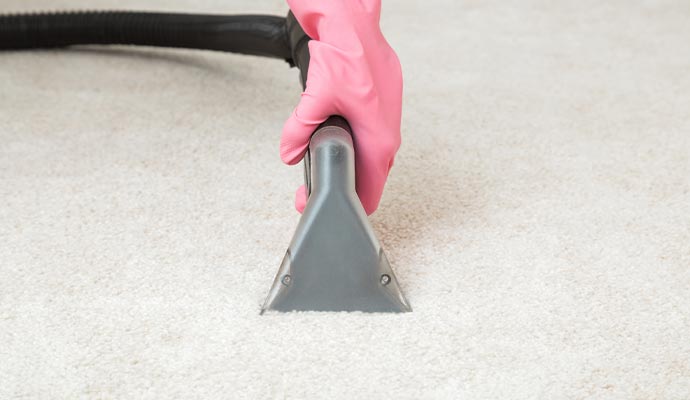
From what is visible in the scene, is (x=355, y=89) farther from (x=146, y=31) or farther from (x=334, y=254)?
(x=146, y=31)

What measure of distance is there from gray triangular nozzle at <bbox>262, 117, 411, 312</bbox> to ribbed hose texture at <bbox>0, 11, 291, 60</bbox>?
0.73m

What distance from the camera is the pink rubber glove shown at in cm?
114

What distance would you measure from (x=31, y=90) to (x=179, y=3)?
84 cm

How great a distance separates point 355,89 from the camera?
1144mm

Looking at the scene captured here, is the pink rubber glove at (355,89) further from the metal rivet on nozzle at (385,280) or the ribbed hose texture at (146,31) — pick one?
the ribbed hose texture at (146,31)

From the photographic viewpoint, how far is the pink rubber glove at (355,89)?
114 centimetres

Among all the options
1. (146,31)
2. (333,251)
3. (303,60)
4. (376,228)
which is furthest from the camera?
(146,31)

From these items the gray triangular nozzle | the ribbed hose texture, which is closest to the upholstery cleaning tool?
the gray triangular nozzle

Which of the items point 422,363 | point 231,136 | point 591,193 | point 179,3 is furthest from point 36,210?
point 179,3

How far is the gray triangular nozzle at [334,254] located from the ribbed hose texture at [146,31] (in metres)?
0.73

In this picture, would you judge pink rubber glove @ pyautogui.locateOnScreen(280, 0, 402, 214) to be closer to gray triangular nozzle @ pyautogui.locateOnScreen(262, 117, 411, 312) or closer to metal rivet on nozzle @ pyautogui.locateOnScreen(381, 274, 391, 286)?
gray triangular nozzle @ pyautogui.locateOnScreen(262, 117, 411, 312)

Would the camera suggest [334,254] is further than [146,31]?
No

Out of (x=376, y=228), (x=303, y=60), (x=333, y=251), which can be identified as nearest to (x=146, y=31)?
(x=303, y=60)

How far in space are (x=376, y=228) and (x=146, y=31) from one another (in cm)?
97
